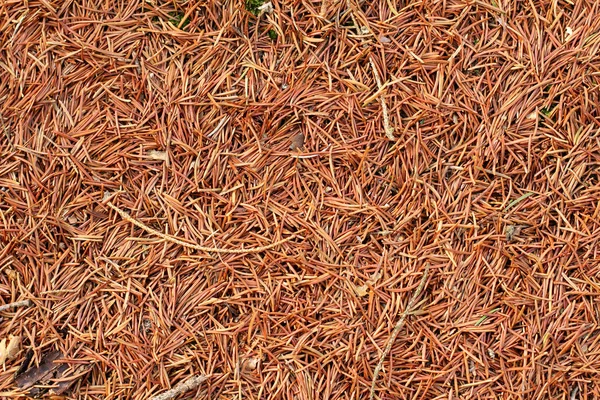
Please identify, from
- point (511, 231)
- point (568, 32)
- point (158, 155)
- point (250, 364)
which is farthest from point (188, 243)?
point (568, 32)

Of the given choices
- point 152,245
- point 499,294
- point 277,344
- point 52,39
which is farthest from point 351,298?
point 52,39

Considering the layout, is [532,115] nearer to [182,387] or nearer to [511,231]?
[511,231]

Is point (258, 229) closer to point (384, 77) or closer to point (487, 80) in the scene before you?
point (384, 77)

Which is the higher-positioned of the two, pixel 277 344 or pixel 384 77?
pixel 384 77

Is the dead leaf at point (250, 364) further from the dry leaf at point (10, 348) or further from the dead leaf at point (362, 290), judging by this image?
the dry leaf at point (10, 348)

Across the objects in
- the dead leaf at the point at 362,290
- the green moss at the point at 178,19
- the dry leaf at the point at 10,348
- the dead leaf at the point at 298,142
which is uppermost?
the green moss at the point at 178,19

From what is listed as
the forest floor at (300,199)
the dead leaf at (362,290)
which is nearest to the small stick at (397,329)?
the forest floor at (300,199)

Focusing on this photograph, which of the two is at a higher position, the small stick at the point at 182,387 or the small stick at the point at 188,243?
the small stick at the point at 188,243
